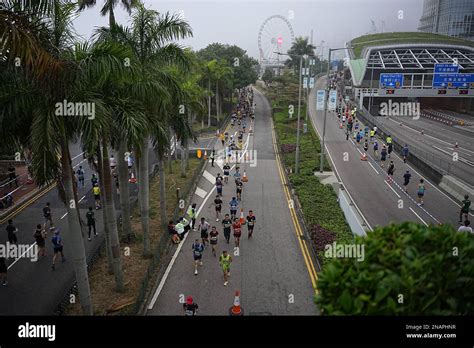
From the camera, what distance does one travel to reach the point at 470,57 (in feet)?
294

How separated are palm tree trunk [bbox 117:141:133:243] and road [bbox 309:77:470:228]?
41.2 feet

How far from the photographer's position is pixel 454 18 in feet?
374

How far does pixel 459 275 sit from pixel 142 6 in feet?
46.7

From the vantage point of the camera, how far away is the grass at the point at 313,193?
795 inches

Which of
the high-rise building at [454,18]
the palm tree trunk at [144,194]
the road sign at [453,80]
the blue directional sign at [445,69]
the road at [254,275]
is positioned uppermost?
the high-rise building at [454,18]

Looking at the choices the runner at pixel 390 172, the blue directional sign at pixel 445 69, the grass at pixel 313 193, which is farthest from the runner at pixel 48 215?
the blue directional sign at pixel 445 69

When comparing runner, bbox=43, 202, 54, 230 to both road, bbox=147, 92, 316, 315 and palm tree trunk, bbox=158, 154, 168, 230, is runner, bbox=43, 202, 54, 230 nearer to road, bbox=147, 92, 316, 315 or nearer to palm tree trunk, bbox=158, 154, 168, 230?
palm tree trunk, bbox=158, 154, 168, 230

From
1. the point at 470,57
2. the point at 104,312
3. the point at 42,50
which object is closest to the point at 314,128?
the point at 104,312

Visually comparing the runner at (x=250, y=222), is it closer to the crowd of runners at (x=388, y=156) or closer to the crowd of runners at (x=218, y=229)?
the crowd of runners at (x=218, y=229)

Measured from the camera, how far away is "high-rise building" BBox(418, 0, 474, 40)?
356 feet

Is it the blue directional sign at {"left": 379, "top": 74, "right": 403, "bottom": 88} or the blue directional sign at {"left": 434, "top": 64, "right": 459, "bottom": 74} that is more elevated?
the blue directional sign at {"left": 434, "top": 64, "right": 459, "bottom": 74}

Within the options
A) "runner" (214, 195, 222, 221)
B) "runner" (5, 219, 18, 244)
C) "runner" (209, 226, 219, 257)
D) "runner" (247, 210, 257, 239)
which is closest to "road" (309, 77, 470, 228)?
"runner" (247, 210, 257, 239)

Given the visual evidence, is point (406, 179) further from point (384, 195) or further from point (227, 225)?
point (227, 225)

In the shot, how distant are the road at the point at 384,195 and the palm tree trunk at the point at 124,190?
12.5 m
